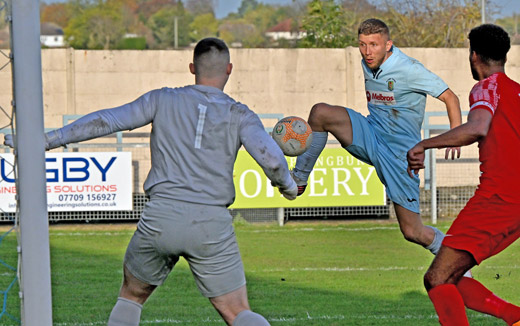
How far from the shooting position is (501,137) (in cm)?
544

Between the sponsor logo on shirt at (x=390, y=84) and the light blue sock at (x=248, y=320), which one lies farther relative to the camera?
the sponsor logo on shirt at (x=390, y=84)

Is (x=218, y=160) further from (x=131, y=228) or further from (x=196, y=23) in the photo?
(x=196, y=23)

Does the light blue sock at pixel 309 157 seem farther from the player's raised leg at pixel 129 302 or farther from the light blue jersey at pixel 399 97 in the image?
the player's raised leg at pixel 129 302

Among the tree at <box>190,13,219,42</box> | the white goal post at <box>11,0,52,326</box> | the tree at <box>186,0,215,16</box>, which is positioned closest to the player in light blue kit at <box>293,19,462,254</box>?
the white goal post at <box>11,0,52,326</box>

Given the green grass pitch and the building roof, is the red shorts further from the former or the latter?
the building roof

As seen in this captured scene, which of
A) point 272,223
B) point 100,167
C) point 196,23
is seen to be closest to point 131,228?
point 100,167

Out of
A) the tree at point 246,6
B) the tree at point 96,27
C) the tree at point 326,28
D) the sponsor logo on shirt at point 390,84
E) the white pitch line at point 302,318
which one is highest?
the tree at point 246,6

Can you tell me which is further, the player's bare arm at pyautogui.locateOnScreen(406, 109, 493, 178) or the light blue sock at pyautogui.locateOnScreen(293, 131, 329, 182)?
the light blue sock at pyautogui.locateOnScreen(293, 131, 329, 182)

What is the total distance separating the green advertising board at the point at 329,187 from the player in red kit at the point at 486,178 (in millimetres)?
9285

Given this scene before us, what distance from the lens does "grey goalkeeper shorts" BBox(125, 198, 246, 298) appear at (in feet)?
15.7

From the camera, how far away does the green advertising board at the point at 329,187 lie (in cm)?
1491

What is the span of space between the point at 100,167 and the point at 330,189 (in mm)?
4011

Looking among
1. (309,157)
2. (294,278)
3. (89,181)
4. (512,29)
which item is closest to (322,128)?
(309,157)

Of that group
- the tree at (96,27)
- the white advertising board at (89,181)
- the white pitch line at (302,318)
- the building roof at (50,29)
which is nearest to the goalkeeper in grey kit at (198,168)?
the white pitch line at (302,318)
